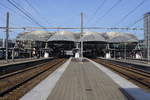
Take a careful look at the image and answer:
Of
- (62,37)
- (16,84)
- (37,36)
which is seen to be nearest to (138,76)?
(16,84)

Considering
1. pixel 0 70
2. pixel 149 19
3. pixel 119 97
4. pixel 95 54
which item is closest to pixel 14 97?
pixel 119 97

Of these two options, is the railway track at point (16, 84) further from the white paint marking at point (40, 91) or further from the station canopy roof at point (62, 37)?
the station canopy roof at point (62, 37)

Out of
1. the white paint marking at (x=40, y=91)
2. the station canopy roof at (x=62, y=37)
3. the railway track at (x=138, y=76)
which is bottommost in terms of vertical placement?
the railway track at (x=138, y=76)

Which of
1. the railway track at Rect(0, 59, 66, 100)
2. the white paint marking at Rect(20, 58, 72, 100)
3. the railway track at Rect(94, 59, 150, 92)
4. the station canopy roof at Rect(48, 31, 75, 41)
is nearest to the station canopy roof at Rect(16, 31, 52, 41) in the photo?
the station canopy roof at Rect(48, 31, 75, 41)

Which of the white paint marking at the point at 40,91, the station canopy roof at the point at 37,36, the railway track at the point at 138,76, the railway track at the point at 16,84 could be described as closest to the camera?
the white paint marking at the point at 40,91

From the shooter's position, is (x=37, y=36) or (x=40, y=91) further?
(x=37, y=36)

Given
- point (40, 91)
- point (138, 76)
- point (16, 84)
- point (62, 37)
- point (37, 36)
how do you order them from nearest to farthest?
point (40, 91)
point (16, 84)
point (138, 76)
point (62, 37)
point (37, 36)

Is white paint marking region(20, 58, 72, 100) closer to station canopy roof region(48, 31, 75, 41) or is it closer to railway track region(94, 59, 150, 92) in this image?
railway track region(94, 59, 150, 92)

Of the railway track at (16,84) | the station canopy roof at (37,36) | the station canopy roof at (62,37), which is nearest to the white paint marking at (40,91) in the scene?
the railway track at (16,84)

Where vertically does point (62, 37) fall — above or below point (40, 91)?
above

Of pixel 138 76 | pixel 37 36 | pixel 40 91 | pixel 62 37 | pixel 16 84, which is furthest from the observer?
pixel 37 36

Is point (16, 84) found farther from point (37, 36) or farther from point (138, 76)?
point (37, 36)

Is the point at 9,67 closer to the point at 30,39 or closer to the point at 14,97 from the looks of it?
the point at 14,97

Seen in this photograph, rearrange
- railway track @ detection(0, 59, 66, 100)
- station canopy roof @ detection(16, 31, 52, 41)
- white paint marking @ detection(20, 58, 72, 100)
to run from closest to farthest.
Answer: white paint marking @ detection(20, 58, 72, 100) → railway track @ detection(0, 59, 66, 100) → station canopy roof @ detection(16, 31, 52, 41)
